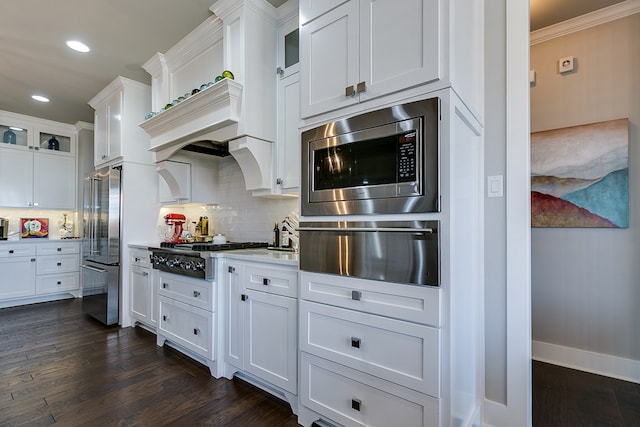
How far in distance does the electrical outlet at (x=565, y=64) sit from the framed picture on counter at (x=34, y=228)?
681 cm

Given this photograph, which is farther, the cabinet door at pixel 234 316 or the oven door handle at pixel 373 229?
the cabinet door at pixel 234 316

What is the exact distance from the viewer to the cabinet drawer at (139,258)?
3.32 metres

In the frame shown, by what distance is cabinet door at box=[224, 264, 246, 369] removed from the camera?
2215 mm

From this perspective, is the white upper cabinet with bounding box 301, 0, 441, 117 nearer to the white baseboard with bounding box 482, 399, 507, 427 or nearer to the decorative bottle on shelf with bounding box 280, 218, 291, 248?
the decorative bottle on shelf with bounding box 280, 218, 291, 248

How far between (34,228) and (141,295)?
2.95 meters

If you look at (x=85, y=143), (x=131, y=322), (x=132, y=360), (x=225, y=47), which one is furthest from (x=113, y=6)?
(x=85, y=143)

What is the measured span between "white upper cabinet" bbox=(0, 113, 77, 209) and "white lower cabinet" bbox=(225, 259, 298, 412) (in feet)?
14.3

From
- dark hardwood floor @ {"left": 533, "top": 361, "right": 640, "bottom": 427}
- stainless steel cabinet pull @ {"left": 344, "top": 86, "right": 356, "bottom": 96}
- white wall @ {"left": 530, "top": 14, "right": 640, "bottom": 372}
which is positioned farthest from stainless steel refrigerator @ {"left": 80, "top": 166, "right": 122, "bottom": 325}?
white wall @ {"left": 530, "top": 14, "right": 640, "bottom": 372}

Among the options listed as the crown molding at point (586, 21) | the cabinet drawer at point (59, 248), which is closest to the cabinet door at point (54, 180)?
the cabinet drawer at point (59, 248)

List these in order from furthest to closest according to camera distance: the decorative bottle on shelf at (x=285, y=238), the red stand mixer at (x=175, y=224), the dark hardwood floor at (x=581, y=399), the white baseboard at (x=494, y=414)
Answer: the red stand mixer at (x=175, y=224)
the decorative bottle on shelf at (x=285, y=238)
the dark hardwood floor at (x=581, y=399)
the white baseboard at (x=494, y=414)

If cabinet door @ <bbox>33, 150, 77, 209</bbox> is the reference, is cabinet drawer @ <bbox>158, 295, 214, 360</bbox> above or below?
below

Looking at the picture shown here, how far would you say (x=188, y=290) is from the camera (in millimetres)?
2600

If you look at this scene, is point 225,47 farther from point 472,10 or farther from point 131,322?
point 131,322

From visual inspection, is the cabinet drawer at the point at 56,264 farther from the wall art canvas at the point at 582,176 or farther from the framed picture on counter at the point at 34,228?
the wall art canvas at the point at 582,176
